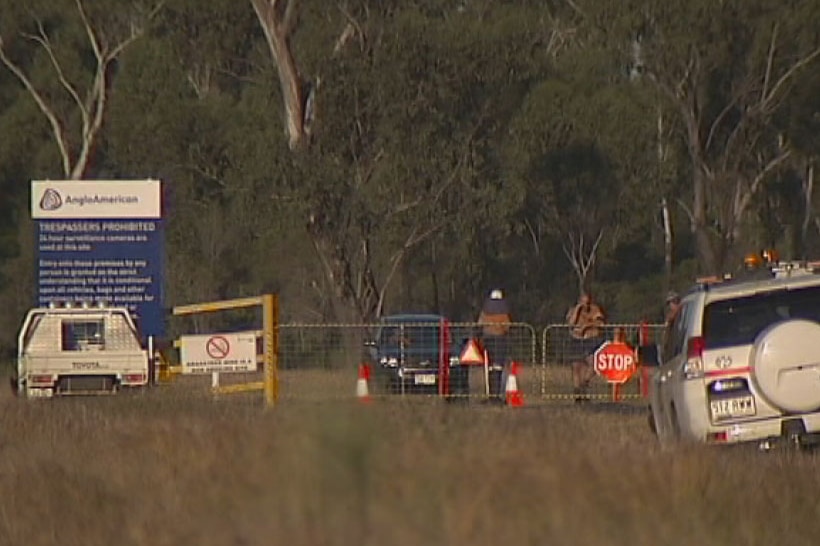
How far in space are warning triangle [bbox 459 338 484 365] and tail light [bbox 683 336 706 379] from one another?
462 inches

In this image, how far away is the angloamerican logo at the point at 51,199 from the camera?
29031 millimetres

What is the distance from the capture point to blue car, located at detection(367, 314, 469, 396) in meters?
26.7

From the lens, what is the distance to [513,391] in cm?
2550

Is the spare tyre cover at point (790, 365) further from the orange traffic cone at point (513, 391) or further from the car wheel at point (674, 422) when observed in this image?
the orange traffic cone at point (513, 391)

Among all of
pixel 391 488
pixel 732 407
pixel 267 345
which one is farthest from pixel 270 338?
pixel 391 488

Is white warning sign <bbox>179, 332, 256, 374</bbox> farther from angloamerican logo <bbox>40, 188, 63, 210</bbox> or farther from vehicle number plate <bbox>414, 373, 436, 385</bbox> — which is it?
angloamerican logo <bbox>40, 188, 63, 210</bbox>

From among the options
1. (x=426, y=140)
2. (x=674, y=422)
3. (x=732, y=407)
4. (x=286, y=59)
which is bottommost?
(x=674, y=422)

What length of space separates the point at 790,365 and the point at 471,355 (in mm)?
12625

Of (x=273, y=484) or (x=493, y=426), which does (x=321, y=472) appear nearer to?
(x=273, y=484)

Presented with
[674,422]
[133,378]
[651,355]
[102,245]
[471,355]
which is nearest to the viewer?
[674,422]

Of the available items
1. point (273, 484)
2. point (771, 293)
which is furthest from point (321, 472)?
point (771, 293)

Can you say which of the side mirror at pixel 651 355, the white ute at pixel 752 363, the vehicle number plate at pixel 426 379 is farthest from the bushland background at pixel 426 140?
the white ute at pixel 752 363

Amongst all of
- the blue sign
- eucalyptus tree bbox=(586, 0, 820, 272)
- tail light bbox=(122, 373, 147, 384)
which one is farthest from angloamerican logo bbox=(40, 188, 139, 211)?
eucalyptus tree bbox=(586, 0, 820, 272)

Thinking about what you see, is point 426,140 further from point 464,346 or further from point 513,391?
point 513,391
